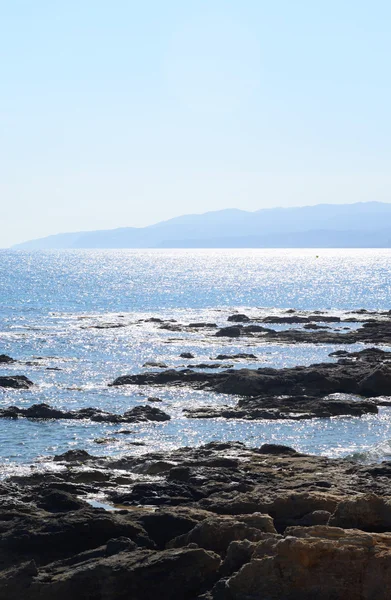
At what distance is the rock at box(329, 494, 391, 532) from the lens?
17359 millimetres

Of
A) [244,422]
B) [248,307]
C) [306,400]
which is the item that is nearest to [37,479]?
[244,422]

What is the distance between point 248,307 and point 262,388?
69.6 m

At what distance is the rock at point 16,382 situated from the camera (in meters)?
47.7

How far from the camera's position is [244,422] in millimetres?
38625

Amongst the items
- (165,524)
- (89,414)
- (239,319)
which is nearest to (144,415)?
(89,414)

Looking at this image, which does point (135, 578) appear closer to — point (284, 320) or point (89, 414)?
point (89, 414)

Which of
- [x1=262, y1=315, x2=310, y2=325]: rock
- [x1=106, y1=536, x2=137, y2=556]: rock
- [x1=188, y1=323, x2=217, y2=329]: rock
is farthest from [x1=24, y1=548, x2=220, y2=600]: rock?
[x1=262, y1=315, x2=310, y2=325]: rock

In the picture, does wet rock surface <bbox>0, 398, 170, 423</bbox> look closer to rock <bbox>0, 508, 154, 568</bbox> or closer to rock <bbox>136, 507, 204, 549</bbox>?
rock <bbox>136, 507, 204, 549</bbox>

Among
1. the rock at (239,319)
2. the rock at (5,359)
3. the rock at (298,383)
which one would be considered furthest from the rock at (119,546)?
the rock at (239,319)

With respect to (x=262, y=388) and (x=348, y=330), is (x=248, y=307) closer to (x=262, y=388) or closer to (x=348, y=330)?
(x=348, y=330)

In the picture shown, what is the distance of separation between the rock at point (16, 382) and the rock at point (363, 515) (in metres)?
32.5

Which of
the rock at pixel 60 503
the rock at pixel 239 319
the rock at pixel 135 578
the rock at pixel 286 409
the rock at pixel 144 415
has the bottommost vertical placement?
the rock at pixel 286 409

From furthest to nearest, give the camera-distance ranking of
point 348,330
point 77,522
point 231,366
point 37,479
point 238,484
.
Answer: point 348,330
point 231,366
point 37,479
point 238,484
point 77,522

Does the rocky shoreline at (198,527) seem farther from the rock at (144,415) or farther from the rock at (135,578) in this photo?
the rock at (144,415)
